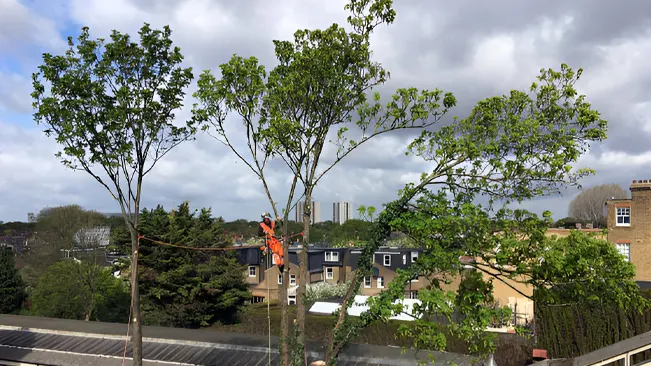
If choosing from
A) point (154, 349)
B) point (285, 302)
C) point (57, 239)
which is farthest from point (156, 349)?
point (57, 239)

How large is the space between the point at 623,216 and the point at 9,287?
129 ft

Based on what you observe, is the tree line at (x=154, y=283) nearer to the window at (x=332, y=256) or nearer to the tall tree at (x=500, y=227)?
the window at (x=332, y=256)

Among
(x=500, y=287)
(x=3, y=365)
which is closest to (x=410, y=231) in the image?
(x=3, y=365)

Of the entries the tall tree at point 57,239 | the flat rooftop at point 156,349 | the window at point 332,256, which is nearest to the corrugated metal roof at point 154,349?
the flat rooftop at point 156,349

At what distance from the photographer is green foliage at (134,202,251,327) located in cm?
3148

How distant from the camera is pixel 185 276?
3241 cm

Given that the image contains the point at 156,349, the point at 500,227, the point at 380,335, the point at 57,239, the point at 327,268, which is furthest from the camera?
the point at 327,268

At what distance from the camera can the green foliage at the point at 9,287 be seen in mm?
31688

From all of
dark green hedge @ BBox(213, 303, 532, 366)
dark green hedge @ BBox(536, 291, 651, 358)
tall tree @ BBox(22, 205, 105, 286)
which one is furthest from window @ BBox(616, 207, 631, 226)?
tall tree @ BBox(22, 205, 105, 286)

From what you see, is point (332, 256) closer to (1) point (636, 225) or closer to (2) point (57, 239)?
(2) point (57, 239)

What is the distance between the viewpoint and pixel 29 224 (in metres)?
83.6

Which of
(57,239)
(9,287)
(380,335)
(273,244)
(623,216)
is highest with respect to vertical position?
(623,216)

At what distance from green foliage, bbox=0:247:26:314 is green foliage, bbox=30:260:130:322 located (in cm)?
143

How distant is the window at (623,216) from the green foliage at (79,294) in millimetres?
31470
